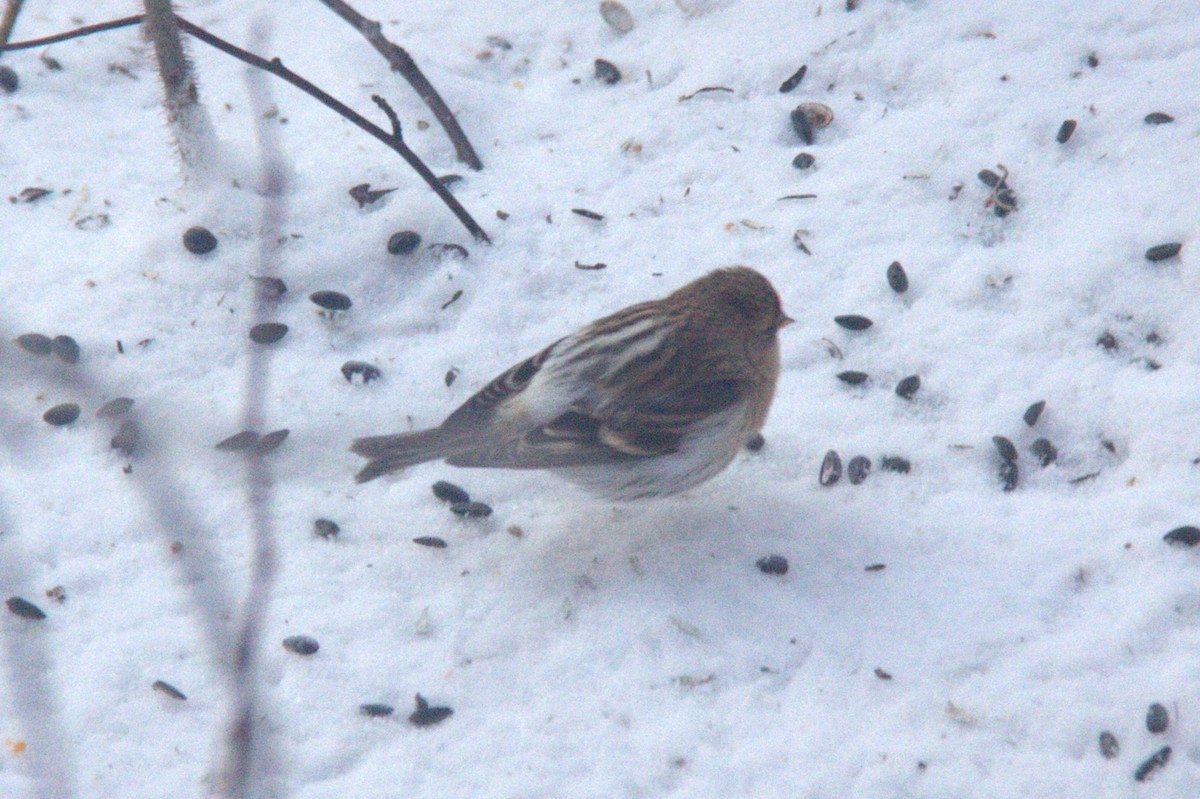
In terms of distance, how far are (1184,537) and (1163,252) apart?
108 centimetres

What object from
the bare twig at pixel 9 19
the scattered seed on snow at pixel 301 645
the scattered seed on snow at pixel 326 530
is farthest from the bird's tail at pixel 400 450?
the bare twig at pixel 9 19

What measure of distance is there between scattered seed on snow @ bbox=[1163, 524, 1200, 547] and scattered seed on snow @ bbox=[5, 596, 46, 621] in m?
2.77

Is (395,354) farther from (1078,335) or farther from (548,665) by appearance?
(1078,335)

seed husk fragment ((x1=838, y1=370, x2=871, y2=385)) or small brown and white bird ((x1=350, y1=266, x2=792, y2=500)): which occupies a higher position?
small brown and white bird ((x1=350, y1=266, x2=792, y2=500))


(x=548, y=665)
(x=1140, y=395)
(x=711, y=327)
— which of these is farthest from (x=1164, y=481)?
(x=548, y=665)

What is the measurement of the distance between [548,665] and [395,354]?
127cm

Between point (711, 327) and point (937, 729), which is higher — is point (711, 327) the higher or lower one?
the higher one

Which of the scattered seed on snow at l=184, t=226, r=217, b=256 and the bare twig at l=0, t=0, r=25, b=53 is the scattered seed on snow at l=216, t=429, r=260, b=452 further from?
the bare twig at l=0, t=0, r=25, b=53

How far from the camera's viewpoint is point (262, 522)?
1332mm

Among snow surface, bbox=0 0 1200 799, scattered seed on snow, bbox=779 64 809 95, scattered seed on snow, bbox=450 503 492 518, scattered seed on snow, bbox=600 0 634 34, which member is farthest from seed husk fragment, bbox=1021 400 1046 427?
scattered seed on snow, bbox=600 0 634 34

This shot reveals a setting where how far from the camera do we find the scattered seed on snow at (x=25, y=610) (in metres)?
2.88

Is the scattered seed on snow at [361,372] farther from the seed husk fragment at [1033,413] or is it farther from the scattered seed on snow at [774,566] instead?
the seed husk fragment at [1033,413]

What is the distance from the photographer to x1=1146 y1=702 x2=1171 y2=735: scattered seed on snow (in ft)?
8.36

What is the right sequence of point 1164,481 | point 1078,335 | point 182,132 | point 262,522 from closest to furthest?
point 262,522 < point 1164,481 < point 1078,335 < point 182,132
